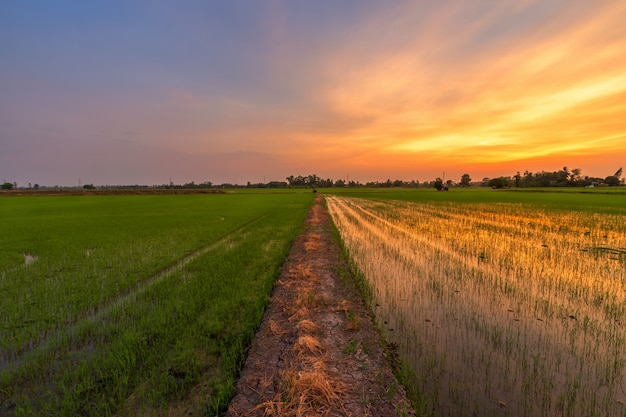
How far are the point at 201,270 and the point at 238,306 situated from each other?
13.0ft

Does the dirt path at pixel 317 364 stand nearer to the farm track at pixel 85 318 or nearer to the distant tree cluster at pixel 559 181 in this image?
the farm track at pixel 85 318

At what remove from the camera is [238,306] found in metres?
6.75

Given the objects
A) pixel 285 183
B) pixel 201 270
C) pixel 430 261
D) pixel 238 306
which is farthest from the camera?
pixel 285 183

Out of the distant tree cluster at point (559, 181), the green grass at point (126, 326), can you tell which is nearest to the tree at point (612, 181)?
the distant tree cluster at point (559, 181)

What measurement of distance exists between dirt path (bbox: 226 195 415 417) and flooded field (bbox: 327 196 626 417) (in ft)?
1.92

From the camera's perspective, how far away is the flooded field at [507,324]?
389 centimetres

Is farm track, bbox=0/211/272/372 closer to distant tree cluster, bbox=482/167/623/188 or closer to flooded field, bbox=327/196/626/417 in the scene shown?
flooded field, bbox=327/196/626/417

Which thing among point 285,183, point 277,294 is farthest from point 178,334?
point 285,183

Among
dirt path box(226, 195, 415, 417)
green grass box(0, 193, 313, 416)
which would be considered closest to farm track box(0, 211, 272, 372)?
green grass box(0, 193, 313, 416)

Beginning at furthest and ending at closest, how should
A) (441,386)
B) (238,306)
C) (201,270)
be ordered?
(201,270), (238,306), (441,386)

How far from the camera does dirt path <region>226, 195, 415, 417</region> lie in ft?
11.4

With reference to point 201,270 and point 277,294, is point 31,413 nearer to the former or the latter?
point 277,294

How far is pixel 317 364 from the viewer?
4.26 metres

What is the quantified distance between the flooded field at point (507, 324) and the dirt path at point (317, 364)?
1.92 feet
